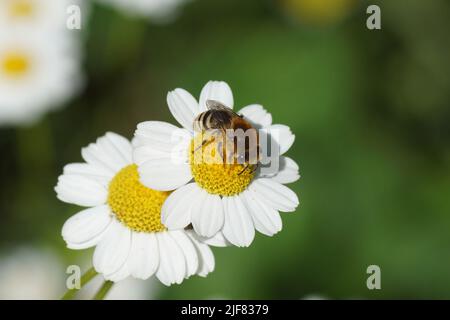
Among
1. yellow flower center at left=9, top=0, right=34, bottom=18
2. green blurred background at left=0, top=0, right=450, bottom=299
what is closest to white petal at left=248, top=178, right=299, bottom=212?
green blurred background at left=0, top=0, right=450, bottom=299

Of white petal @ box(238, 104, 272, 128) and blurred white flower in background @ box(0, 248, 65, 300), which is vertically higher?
white petal @ box(238, 104, 272, 128)

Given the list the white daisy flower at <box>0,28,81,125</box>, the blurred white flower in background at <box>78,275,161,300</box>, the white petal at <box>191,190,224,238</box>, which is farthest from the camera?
the white daisy flower at <box>0,28,81,125</box>

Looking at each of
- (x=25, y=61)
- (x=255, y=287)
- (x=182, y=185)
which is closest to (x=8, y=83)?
(x=25, y=61)

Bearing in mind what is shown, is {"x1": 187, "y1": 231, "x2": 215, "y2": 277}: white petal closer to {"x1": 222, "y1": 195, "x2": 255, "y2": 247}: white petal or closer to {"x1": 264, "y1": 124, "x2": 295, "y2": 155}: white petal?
{"x1": 222, "y1": 195, "x2": 255, "y2": 247}: white petal

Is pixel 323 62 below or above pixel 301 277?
above

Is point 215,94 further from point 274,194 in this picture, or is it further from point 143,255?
point 143,255

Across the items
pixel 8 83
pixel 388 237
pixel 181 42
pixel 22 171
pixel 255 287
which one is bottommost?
pixel 255 287
